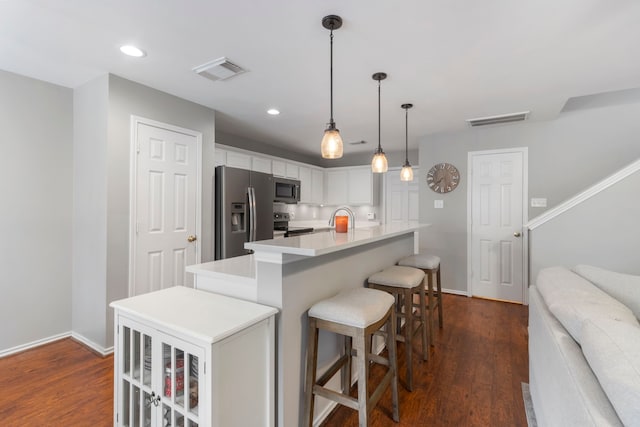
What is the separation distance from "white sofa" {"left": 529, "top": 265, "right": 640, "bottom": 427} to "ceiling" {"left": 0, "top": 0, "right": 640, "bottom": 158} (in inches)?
62.7

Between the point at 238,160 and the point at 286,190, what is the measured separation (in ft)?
2.87

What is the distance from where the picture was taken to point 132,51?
2.21 m

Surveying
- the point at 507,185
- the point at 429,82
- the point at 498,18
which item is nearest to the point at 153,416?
the point at 498,18

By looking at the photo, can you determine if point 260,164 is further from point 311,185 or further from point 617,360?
point 617,360

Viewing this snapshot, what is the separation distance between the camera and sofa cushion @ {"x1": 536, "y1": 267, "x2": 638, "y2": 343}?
112 cm

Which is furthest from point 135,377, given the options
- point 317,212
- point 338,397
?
point 317,212

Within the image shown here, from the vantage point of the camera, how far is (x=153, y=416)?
141 centimetres

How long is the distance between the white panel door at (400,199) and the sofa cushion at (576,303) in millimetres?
4089

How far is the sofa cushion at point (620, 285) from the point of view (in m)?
1.46

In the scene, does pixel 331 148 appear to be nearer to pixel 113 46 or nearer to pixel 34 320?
pixel 113 46

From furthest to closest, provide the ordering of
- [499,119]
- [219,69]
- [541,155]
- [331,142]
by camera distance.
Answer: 1. [541,155]
2. [499,119]
3. [219,69]
4. [331,142]

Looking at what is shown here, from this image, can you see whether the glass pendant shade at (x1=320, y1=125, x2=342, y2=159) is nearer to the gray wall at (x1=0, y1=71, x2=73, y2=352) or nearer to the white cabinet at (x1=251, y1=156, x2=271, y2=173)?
the gray wall at (x1=0, y1=71, x2=73, y2=352)

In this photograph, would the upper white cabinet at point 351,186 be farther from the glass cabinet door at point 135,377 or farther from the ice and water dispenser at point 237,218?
the glass cabinet door at point 135,377

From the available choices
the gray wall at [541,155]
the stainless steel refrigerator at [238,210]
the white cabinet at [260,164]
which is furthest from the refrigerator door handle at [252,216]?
the gray wall at [541,155]
